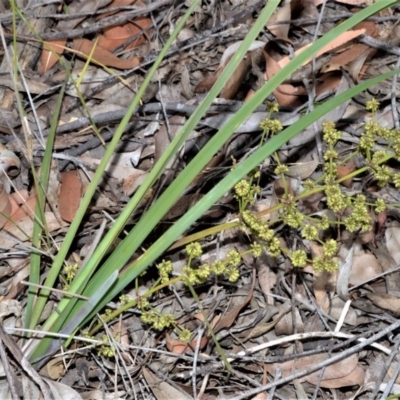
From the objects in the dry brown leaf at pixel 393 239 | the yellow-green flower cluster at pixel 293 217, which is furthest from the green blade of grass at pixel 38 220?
the dry brown leaf at pixel 393 239

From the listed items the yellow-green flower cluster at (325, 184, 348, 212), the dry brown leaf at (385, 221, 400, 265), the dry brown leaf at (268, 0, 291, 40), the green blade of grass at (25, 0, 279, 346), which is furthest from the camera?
the dry brown leaf at (268, 0, 291, 40)

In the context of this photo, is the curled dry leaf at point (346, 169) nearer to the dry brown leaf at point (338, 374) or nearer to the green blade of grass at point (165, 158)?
the dry brown leaf at point (338, 374)

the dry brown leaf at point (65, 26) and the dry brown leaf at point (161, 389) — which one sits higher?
the dry brown leaf at point (65, 26)

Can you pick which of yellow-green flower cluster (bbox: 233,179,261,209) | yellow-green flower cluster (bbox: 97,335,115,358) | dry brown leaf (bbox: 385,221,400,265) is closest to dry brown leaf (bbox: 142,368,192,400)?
yellow-green flower cluster (bbox: 97,335,115,358)

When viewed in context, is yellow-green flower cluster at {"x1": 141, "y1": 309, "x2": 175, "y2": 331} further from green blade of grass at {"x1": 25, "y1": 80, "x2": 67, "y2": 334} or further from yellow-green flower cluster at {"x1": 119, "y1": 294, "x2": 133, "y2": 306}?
green blade of grass at {"x1": 25, "y1": 80, "x2": 67, "y2": 334}

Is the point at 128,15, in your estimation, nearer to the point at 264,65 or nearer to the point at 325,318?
the point at 264,65

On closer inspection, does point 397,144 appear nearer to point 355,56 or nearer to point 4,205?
point 355,56

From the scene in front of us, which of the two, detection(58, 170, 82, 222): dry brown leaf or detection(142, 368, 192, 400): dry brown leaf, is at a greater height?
detection(58, 170, 82, 222): dry brown leaf
